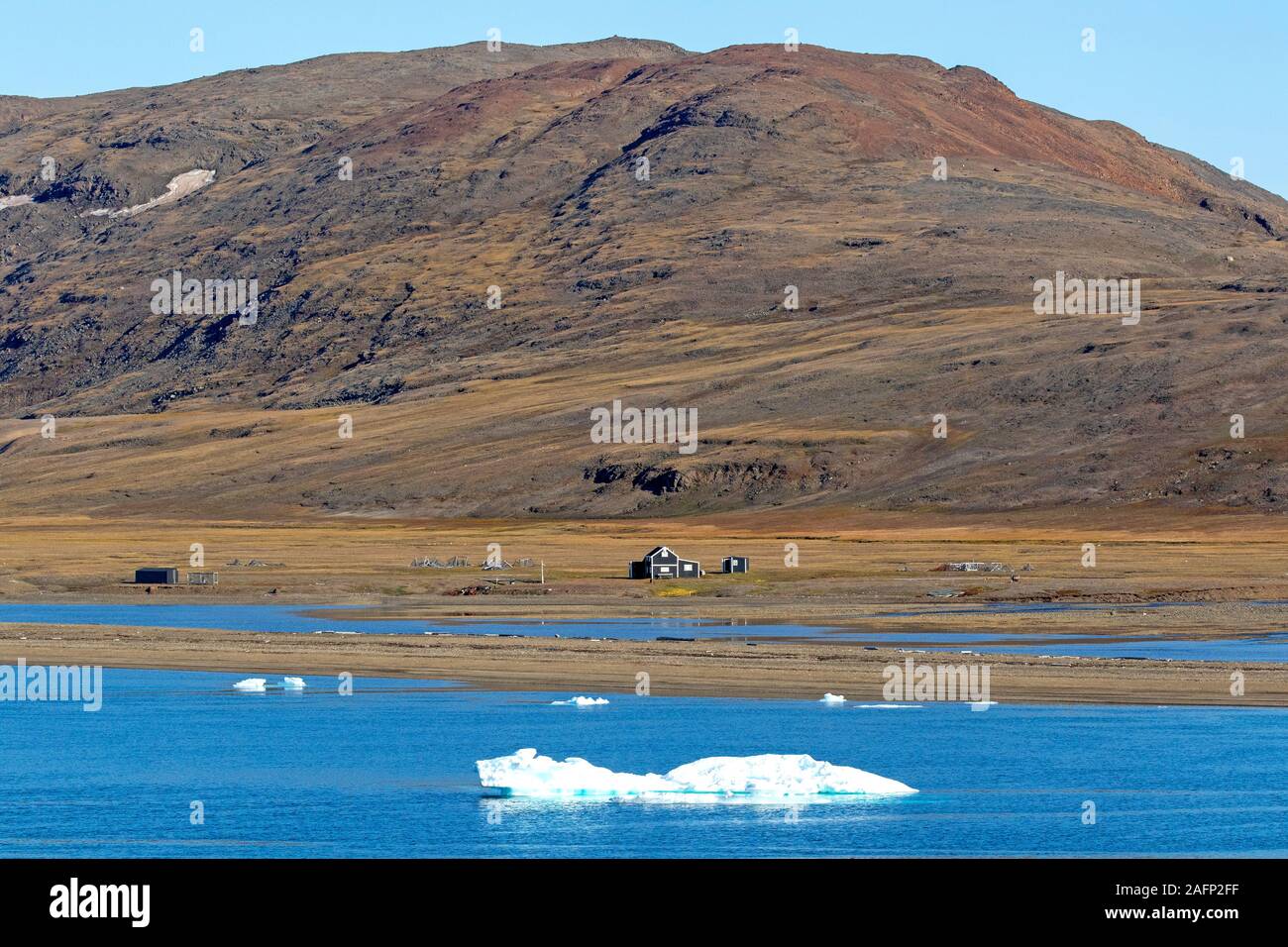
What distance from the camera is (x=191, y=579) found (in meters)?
110

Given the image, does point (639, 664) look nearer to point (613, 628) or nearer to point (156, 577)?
point (613, 628)

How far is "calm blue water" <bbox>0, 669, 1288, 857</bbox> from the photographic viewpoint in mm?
32281

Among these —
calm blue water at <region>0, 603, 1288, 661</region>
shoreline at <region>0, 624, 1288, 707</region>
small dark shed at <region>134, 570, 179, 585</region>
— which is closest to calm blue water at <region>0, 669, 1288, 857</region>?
shoreline at <region>0, 624, 1288, 707</region>

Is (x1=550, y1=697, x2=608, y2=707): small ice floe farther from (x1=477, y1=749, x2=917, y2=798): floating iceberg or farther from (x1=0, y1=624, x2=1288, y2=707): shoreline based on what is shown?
(x1=477, y1=749, x2=917, y2=798): floating iceberg

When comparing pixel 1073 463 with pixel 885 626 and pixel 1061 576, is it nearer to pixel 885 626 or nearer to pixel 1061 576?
pixel 1061 576

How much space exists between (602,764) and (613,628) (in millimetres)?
39409

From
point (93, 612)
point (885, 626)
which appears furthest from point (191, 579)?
point (885, 626)

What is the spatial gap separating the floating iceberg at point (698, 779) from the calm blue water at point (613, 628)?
31.2m

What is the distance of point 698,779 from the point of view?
35719 millimetres

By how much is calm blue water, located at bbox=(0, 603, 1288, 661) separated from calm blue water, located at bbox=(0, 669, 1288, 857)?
672 inches
